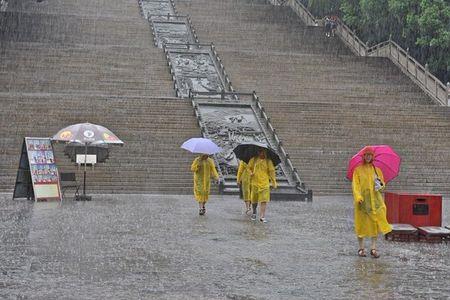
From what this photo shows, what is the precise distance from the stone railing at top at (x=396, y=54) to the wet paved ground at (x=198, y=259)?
57.3 ft

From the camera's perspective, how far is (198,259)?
9.27 metres

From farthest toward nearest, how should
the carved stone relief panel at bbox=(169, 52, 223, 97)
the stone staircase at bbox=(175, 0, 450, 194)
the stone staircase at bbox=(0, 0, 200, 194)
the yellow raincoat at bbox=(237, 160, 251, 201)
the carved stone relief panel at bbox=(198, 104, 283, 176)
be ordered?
the carved stone relief panel at bbox=(169, 52, 223, 97)
the stone staircase at bbox=(175, 0, 450, 194)
the carved stone relief panel at bbox=(198, 104, 283, 176)
the stone staircase at bbox=(0, 0, 200, 194)
the yellow raincoat at bbox=(237, 160, 251, 201)

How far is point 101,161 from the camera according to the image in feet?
62.6

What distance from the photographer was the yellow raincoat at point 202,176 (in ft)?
47.8

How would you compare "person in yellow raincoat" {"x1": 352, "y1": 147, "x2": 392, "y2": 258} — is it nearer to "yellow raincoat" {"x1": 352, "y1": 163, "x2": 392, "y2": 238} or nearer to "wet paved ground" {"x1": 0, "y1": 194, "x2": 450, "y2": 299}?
"yellow raincoat" {"x1": 352, "y1": 163, "x2": 392, "y2": 238}

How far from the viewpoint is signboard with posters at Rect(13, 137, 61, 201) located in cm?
1666

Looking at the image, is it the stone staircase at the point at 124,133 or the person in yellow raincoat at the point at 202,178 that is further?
the stone staircase at the point at 124,133

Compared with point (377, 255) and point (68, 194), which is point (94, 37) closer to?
point (68, 194)

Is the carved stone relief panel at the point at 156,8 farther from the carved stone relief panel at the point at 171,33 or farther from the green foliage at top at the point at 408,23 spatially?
the green foliage at top at the point at 408,23

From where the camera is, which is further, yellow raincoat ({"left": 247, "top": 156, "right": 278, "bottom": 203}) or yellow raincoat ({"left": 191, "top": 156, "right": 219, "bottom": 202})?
yellow raincoat ({"left": 191, "top": 156, "right": 219, "bottom": 202})

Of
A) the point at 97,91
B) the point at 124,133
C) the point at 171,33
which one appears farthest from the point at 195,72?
the point at 124,133

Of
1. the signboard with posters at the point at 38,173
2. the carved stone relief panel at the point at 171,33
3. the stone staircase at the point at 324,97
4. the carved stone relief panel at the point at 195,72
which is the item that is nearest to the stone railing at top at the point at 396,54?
the stone staircase at the point at 324,97

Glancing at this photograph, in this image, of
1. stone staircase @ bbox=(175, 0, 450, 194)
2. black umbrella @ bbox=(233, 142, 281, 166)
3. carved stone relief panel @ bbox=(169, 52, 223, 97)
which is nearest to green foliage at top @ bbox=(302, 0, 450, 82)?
stone staircase @ bbox=(175, 0, 450, 194)

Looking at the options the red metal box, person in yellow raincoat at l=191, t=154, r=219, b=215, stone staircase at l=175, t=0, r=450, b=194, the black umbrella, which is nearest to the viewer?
the red metal box
